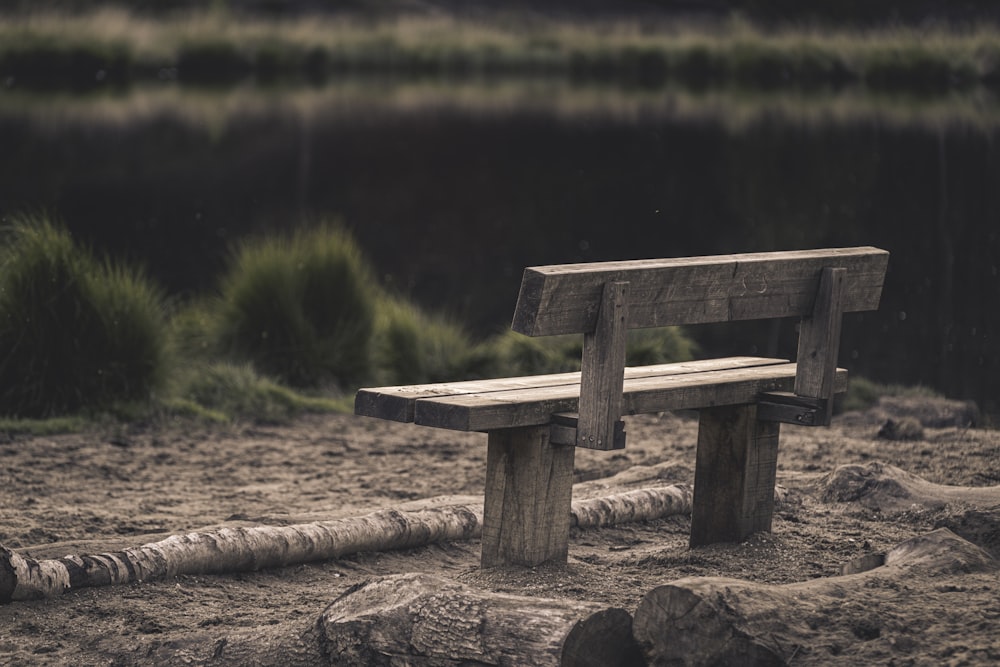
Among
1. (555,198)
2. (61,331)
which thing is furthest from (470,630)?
(555,198)

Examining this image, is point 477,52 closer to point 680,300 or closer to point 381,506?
point 381,506

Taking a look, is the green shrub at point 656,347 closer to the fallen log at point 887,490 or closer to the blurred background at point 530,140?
the blurred background at point 530,140

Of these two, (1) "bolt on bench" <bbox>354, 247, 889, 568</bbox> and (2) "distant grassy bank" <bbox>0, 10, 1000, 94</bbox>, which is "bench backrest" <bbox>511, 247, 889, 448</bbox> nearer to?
(1) "bolt on bench" <bbox>354, 247, 889, 568</bbox>

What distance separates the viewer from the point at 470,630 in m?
4.12

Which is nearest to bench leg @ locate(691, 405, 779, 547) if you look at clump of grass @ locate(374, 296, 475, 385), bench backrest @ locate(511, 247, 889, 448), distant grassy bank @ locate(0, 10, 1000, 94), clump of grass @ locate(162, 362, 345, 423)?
bench backrest @ locate(511, 247, 889, 448)

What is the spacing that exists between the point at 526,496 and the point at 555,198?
1712 cm

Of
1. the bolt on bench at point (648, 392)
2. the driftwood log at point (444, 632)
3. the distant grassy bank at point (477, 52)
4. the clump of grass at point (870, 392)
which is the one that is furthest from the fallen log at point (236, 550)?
the distant grassy bank at point (477, 52)

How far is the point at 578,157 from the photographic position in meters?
25.9

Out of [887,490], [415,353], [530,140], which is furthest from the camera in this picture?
[530,140]

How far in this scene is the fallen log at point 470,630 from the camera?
4.05 meters

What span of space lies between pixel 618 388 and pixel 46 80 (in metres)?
31.0

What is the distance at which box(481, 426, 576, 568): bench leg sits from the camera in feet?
16.3

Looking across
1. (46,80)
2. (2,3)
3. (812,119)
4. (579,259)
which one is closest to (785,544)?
(579,259)

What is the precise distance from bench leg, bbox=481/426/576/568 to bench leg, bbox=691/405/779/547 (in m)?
0.71
